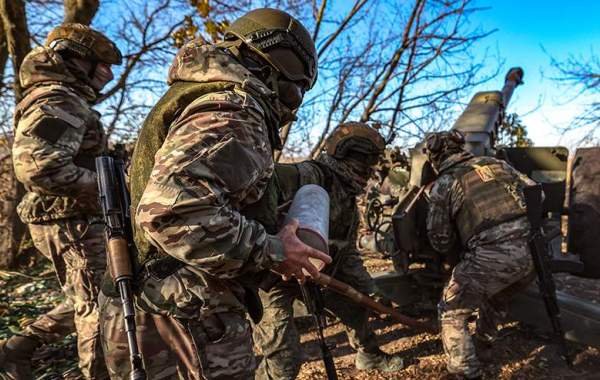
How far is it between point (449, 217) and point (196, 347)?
281 cm

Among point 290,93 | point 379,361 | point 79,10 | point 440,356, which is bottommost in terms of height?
point 440,356

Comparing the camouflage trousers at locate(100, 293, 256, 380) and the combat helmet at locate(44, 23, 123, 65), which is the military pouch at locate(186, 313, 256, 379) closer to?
the camouflage trousers at locate(100, 293, 256, 380)

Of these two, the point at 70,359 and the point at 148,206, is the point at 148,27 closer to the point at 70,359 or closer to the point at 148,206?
the point at 70,359

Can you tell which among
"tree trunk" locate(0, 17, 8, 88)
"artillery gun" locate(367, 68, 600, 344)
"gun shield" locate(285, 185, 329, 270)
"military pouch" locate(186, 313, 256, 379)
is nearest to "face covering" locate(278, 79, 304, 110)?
"gun shield" locate(285, 185, 329, 270)

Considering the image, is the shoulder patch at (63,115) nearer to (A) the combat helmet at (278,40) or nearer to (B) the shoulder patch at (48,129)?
(B) the shoulder patch at (48,129)

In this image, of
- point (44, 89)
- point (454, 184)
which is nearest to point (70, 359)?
point (44, 89)

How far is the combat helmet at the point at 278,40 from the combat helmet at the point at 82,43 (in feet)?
6.44

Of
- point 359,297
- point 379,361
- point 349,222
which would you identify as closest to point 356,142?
point 349,222

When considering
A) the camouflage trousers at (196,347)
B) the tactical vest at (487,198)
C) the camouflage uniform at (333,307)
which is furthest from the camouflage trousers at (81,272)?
the tactical vest at (487,198)

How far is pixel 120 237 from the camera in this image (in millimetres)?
1774

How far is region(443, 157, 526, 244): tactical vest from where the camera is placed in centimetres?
359

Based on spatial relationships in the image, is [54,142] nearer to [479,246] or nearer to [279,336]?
[279,336]

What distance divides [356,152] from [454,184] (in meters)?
0.90

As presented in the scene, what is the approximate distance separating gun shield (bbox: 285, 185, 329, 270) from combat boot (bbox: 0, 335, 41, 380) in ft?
8.91
